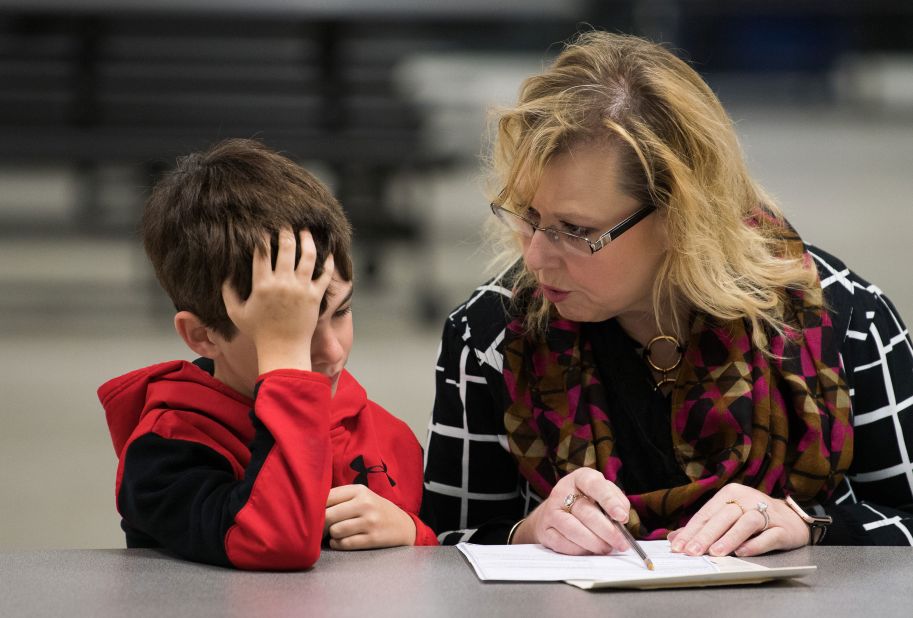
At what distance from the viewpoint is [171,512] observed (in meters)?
1.38

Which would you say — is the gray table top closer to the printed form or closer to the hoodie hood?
the printed form

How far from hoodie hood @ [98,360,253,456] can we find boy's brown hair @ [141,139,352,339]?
0.08 m

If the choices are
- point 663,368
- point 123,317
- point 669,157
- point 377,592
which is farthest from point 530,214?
point 123,317

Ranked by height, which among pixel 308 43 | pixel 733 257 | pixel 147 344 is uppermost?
pixel 308 43

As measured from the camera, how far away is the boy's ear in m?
1.49

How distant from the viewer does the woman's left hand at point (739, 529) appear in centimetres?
145

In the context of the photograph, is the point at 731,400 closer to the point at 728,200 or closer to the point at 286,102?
the point at 728,200

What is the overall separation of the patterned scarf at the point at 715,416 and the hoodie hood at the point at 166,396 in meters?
0.46

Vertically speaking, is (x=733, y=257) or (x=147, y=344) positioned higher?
(x=733, y=257)

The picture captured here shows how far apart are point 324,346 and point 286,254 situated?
0.14m

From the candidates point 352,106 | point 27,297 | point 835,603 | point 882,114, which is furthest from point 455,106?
point 835,603

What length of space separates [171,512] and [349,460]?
0.28 m

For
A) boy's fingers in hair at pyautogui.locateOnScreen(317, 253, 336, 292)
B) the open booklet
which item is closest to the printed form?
the open booklet

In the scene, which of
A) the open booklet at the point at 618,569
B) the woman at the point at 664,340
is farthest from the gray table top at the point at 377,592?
the woman at the point at 664,340
